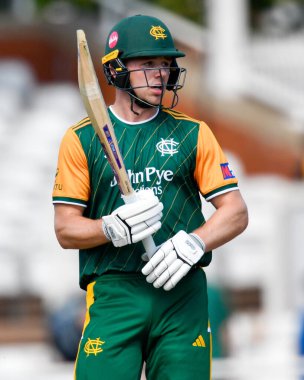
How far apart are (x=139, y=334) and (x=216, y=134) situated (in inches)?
482

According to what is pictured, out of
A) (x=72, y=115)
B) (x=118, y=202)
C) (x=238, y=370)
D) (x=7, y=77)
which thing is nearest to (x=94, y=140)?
(x=118, y=202)

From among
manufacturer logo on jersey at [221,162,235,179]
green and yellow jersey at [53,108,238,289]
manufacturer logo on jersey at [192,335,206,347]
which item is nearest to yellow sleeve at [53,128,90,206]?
green and yellow jersey at [53,108,238,289]

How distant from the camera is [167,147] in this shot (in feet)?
16.4

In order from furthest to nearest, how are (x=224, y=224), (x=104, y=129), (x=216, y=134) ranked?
(x=216, y=134), (x=224, y=224), (x=104, y=129)

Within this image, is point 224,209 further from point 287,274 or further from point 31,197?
point 31,197

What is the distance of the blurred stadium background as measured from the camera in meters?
12.5

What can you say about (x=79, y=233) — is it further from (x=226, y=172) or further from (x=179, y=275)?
(x=226, y=172)

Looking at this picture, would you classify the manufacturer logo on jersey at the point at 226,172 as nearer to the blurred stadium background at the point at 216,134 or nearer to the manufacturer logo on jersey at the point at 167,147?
the manufacturer logo on jersey at the point at 167,147

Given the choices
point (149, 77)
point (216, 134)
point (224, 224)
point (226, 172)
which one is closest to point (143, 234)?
point (224, 224)

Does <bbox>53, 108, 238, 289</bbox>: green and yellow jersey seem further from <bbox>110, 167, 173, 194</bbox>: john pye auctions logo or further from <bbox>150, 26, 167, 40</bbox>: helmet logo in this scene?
<bbox>150, 26, 167, 40</bbox>: helmet logo

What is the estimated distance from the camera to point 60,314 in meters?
11.7

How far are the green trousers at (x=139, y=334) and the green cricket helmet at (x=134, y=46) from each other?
0.73 meters

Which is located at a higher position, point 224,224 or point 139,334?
point 224,224

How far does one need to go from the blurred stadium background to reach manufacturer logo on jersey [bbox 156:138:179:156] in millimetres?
4365
